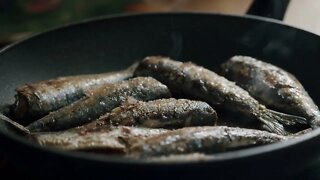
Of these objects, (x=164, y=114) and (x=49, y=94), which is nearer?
(x=164, y=114)

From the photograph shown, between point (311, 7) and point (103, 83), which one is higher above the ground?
point (311, 7)

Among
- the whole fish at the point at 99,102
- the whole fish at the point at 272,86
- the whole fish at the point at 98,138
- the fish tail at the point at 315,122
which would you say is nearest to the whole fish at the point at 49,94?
the whole fish at the point at 99,102

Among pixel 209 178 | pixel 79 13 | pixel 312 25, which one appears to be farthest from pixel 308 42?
pixel 79 13

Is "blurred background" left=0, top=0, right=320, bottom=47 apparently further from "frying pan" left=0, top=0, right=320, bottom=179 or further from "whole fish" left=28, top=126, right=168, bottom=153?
"whole fish" left=28, top=126, right=168, bottom=153

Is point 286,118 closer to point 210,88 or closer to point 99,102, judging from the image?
point 210,88

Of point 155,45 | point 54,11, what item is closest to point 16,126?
point 155,45

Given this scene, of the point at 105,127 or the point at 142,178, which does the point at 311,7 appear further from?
the point at 142,178

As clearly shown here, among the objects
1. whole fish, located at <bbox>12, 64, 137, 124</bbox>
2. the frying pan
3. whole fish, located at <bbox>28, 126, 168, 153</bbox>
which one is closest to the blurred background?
the frying pan
